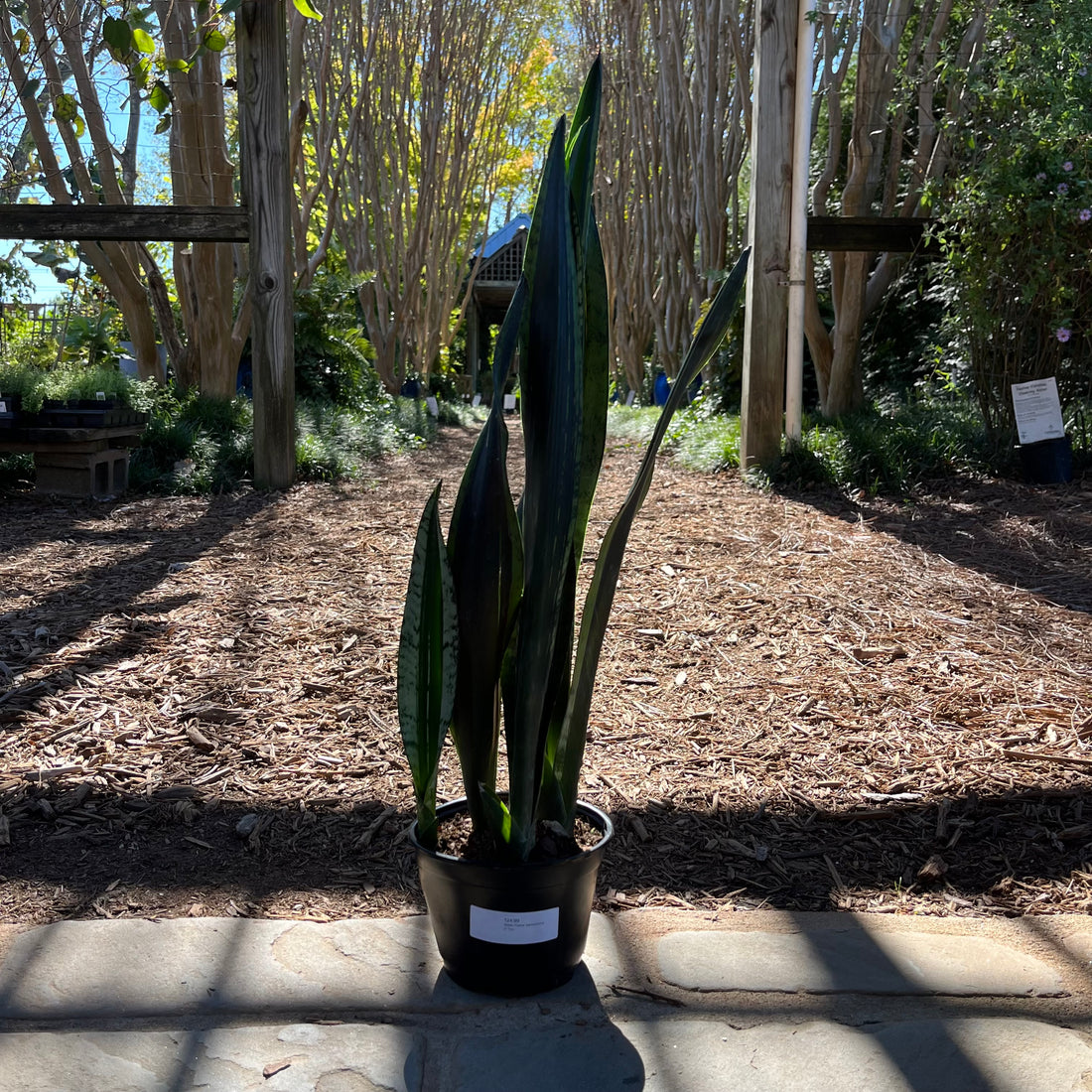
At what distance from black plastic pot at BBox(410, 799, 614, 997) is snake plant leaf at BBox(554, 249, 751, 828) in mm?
111

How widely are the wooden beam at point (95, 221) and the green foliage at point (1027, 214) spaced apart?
3.88m

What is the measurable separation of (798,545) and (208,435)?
3.81 meters

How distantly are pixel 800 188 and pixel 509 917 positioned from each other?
482 cm

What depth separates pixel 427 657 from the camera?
1.24 m

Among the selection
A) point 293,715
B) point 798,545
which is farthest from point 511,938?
point 798,545

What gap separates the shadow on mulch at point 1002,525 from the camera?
3.36m

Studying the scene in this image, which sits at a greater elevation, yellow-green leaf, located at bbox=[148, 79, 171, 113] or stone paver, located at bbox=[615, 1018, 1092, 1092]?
yellow-green leaf, located at bbox=[148, 79, 171, 113]

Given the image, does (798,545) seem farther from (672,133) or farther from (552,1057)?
(672,133)

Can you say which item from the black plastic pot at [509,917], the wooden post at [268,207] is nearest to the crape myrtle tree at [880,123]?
the wooden post at [268,207]

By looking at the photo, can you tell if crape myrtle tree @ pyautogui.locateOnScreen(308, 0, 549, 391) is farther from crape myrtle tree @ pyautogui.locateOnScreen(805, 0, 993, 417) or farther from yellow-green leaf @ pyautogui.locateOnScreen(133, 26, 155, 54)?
yellow-green leaf @ pyautogui.locateOnScreen(133, 26, 155, 54)

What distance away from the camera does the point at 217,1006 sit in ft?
4.12

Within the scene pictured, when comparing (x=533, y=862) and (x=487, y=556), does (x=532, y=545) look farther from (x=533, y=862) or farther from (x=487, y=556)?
(x=533, y=862)

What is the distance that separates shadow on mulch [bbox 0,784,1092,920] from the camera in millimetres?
1567

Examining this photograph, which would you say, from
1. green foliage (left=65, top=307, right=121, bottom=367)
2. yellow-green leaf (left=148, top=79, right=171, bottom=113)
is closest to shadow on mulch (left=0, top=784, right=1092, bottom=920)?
yellow-green leaf (left=148, top=79, right=171, bottom=113)
